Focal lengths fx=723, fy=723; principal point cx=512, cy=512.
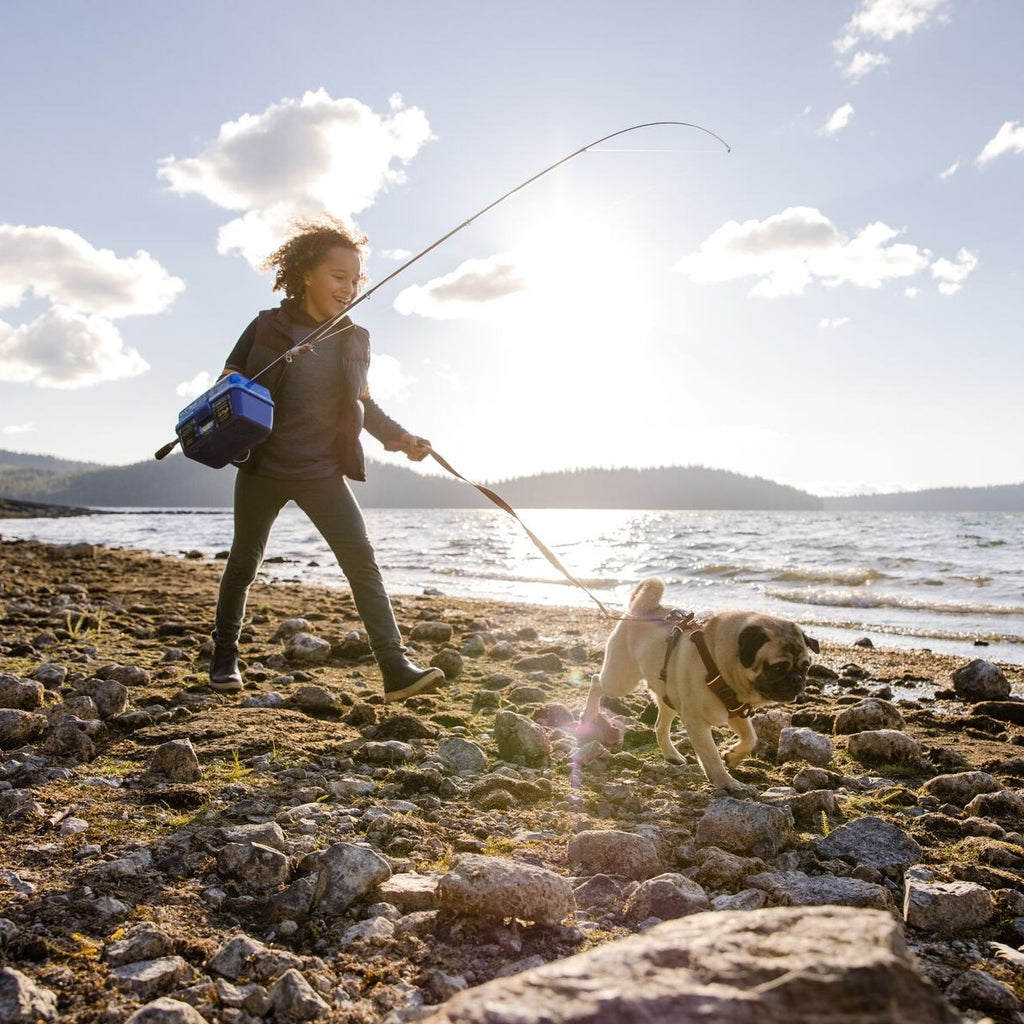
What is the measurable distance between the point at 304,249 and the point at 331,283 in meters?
0.38

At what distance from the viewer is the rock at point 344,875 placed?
2.53 meters

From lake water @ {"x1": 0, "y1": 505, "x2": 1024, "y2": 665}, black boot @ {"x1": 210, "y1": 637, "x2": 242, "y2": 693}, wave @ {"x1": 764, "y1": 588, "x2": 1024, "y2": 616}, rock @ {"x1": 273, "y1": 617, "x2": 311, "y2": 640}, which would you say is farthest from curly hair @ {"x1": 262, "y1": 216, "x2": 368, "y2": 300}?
wave @ {"x1": 764, "y1": 588, "x2": 1024, "y2": 616}

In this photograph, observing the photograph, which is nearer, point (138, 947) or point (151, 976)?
point (151, 976)

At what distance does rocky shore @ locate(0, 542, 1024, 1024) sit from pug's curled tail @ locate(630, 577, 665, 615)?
911 mm

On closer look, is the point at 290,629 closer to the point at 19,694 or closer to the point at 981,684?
the point at 19,694

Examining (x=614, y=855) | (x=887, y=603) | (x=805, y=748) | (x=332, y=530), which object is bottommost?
(x=887, y=603)

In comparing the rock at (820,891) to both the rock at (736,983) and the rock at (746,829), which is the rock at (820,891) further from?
the rock at (736,983)

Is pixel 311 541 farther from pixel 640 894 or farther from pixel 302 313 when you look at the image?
pixel 640 894

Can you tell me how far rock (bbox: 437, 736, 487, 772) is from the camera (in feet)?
13.8

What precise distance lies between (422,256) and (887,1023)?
5397mm

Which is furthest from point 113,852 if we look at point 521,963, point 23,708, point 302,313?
point 302,313

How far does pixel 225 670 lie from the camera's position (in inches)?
225

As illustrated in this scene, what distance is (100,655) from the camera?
22.5ft

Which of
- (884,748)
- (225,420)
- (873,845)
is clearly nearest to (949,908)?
(873,845)
